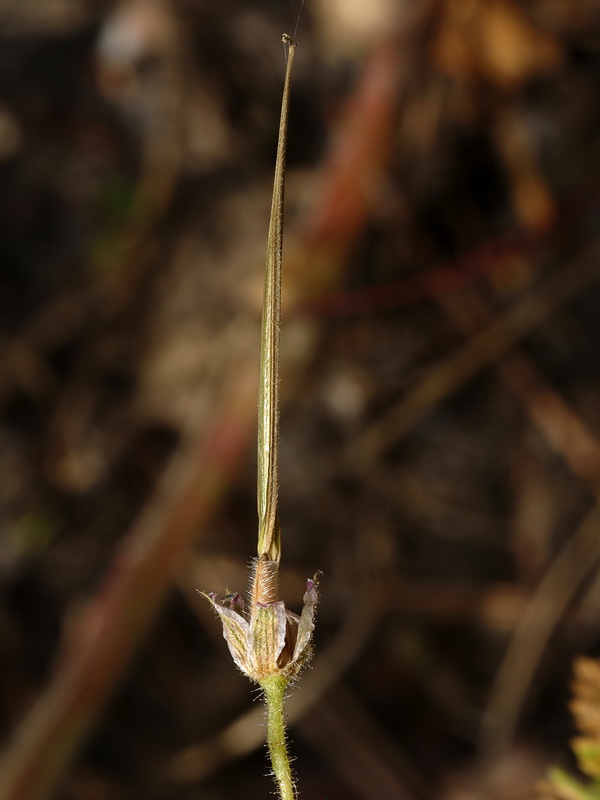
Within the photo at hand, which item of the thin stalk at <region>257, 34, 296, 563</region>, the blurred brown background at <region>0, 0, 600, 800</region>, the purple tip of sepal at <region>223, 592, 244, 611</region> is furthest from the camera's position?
the blurred brown background at <region>0, 0, 600, 800</region>

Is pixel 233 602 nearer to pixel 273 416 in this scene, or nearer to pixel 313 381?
pixel 273 416

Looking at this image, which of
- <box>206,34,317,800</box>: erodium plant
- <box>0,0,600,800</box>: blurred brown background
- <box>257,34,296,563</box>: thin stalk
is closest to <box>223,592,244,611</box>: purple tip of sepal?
<box>206,34,317,800</box>: erodium plant

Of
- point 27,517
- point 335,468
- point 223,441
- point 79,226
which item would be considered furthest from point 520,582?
point 79,226

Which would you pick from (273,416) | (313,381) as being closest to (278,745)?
(273,416)

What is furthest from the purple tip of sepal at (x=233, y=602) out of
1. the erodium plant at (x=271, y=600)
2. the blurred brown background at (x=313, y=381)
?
the blurred brown background at (x=313, y=381)

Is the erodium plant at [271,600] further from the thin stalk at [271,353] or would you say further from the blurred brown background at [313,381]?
the blurred brown background at [313,381]

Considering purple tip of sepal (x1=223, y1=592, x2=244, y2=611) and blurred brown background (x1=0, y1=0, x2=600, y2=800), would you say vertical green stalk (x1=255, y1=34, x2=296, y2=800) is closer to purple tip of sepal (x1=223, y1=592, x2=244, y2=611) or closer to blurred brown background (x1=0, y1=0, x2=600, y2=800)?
purple tip of sepal (x1=223, y1=592, x2=244, y2=611)
